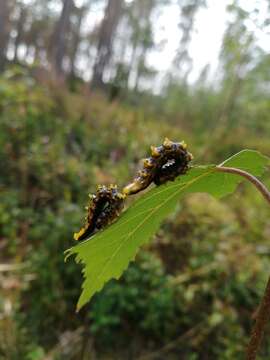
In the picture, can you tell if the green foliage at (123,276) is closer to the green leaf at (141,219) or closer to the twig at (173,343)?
the twig at (173,343)

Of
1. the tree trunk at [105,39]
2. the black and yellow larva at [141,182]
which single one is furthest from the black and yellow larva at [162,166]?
the tree trunk at [105,39]

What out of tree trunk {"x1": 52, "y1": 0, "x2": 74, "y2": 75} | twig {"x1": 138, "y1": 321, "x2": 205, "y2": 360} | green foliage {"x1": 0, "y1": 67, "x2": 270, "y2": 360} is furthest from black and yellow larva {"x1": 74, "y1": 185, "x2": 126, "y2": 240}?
tree trunk {"x1": 52, "y1": 0, "x2": 74, "y2": 75}

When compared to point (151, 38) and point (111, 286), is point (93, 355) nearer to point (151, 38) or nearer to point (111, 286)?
point (111, 286)

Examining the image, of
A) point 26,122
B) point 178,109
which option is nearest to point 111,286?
point 26,122

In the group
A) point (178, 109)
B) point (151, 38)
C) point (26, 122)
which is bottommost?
point (178, 109)

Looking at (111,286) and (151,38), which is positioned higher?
(151,38)

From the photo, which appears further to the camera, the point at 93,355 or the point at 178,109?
the point at 178,109
